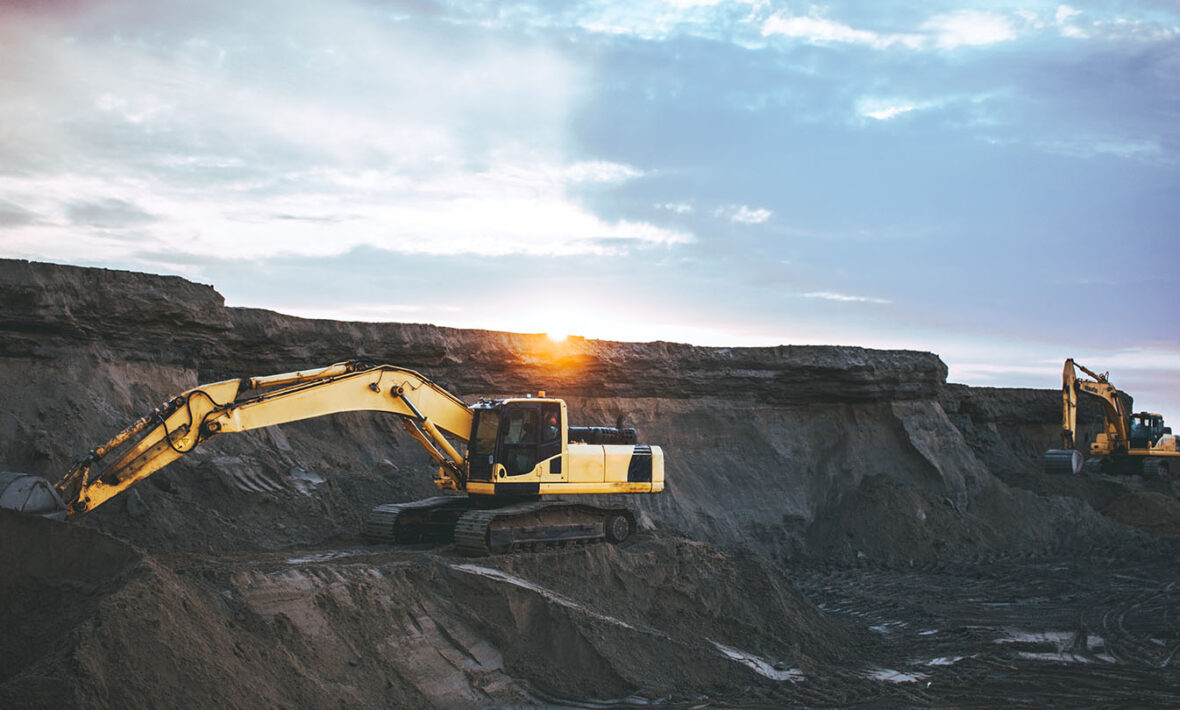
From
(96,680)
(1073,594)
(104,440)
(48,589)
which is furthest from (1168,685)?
(104,440)

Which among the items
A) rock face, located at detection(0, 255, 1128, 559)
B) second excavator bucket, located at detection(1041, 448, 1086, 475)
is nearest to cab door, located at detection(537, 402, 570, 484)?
rock face, located at detection(0, 255, 1128, 559)

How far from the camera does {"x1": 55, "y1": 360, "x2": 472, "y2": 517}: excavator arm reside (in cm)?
960

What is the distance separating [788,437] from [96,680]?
1867cm

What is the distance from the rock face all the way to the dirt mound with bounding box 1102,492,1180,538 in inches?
106

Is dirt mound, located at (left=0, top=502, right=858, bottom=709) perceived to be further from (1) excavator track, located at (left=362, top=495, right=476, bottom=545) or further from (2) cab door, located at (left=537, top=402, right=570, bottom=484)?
(2) cab door, located at (left=537, top=402, right=570, bottom=484)

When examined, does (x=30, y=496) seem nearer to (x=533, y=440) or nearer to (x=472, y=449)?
(x=472, y=449)

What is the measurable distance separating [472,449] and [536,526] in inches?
56.1

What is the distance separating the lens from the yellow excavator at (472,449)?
35.0 ft

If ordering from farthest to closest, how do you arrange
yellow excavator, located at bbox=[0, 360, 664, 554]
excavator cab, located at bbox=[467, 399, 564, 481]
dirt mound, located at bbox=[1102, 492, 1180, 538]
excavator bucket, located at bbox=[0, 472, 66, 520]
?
dirt mound, located at bbox=[1102, 492, 1180, 538], excavator cab, located at bbox=[467, 399, 564, 481], yellow excavator, located at bbox=[0, 360, 664, 554], excavator bucket, located at bbox=[0, 472, 66, 520]

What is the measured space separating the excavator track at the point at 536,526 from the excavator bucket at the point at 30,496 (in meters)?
4.45

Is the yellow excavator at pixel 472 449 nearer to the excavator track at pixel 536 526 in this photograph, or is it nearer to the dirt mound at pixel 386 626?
the excavator track at pixel 536 526

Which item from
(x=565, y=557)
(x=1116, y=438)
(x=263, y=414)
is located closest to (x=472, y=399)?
(x=565, y=557)

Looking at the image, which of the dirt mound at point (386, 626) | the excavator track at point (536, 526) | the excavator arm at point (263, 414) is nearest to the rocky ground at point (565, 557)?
the dirt mound at point (386, 626)

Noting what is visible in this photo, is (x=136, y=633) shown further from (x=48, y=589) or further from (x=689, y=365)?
(x=689, y=365)
